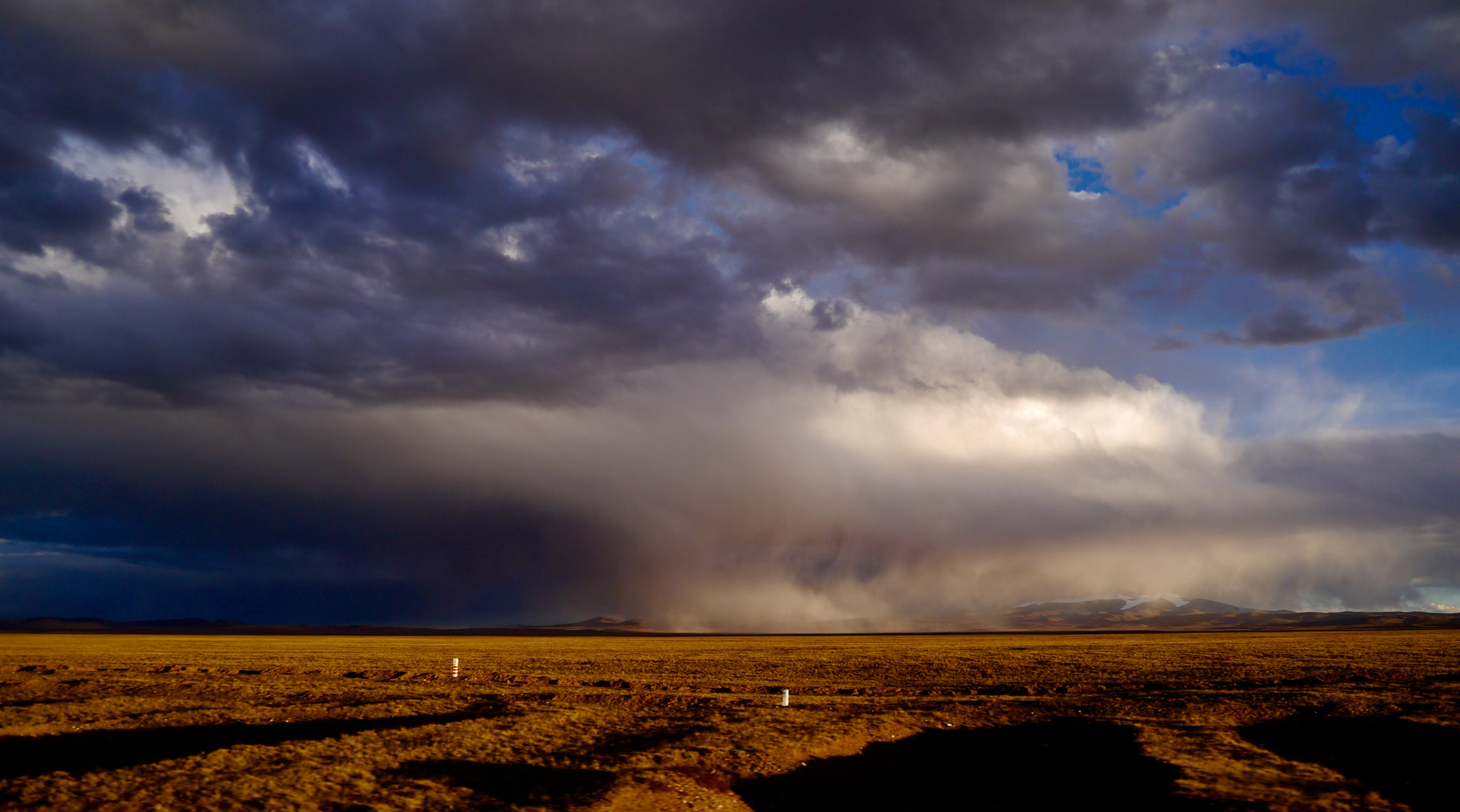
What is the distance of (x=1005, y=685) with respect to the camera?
140ft

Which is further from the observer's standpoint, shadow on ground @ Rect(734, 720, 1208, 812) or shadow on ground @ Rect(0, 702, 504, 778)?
shadow on ground @ Rect(0, 702, 504, 778)

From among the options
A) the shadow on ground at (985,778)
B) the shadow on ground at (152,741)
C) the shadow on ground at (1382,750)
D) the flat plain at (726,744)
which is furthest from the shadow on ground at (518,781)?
the shadow on ground at (1382,750)

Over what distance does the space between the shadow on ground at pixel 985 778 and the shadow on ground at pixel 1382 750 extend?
4.33 meters

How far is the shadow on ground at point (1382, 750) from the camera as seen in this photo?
60.1 ft

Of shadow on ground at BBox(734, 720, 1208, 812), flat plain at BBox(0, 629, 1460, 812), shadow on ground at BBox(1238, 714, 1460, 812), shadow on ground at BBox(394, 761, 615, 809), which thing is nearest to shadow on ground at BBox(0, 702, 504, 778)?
flat plain at BBox(0, 629, 1460, 812)

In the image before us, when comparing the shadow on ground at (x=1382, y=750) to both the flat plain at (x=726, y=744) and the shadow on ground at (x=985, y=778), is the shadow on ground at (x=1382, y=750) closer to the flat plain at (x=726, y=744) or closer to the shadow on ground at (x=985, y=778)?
the flat plain at (x=726, y=744)

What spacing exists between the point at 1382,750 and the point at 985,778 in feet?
38.0

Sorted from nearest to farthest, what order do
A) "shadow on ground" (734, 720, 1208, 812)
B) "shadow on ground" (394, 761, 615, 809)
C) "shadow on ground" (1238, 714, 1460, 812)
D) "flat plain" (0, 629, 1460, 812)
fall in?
"shadow on ground" (394, 761, 615, 809) → "flat plain" (0, 629, 1460, 812) → "shadow on ground" (1238, 714, 1460, 812) → "shadow on ground" (734, 720, 1208, 812)

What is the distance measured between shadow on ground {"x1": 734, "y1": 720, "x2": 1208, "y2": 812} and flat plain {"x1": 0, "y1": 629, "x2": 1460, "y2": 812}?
81mm

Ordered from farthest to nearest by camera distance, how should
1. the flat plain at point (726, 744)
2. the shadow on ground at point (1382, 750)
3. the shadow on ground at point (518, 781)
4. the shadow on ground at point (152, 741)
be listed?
the shadow on ground at point (152, 741), the shadow on ground at point (1382, 750), the flat plain at point (726, 744), the shadow on ground at point (518, 781)

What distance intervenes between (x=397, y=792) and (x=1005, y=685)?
33565 millimetres

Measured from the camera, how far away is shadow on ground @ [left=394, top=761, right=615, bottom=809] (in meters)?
17.5

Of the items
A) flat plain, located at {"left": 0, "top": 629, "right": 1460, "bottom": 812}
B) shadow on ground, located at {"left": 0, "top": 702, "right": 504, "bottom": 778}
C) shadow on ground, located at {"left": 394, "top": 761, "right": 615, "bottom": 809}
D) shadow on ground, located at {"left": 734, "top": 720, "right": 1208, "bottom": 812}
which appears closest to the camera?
shadow on ground, located at {"left": 394, "top": 761, "right": 615, "bottom": 809}

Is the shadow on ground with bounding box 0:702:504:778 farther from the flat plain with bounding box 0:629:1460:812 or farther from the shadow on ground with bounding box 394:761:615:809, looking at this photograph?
the shadow on ground with bounding box 394:761:615:809
